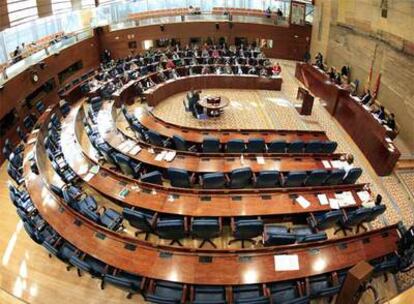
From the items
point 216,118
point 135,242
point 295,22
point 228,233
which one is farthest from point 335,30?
point 135,242

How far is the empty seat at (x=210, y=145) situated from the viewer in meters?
8.09

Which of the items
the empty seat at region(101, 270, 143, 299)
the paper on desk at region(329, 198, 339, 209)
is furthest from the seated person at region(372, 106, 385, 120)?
the empty seat at region(101, 270, 143, 299)

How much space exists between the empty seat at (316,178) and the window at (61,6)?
49.3 feet

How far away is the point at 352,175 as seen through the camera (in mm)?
6898

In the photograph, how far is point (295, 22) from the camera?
16797 mm

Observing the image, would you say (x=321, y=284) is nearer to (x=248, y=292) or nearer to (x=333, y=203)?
(x=248, y=292)

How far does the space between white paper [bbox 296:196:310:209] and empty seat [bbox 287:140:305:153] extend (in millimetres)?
2302

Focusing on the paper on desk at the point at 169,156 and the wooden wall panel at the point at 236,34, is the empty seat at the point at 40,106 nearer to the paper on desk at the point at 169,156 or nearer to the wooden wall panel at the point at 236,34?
the wooden wall panel at the point at 236,34

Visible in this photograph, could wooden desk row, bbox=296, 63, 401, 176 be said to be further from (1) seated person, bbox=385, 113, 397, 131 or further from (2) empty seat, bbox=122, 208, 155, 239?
(2) empty seat, bbox=122, 208, 155, 239

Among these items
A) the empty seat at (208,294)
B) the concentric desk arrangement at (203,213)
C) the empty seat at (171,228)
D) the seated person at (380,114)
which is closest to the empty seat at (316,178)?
the concentric desk arrangement at (203,213)

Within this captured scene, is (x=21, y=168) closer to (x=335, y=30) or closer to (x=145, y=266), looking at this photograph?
(x=145, y=266)

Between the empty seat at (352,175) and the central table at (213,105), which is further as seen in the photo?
the central table at (213,105)

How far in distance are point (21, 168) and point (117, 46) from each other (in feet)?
34.2

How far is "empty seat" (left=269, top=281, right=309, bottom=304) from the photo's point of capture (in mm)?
4434
